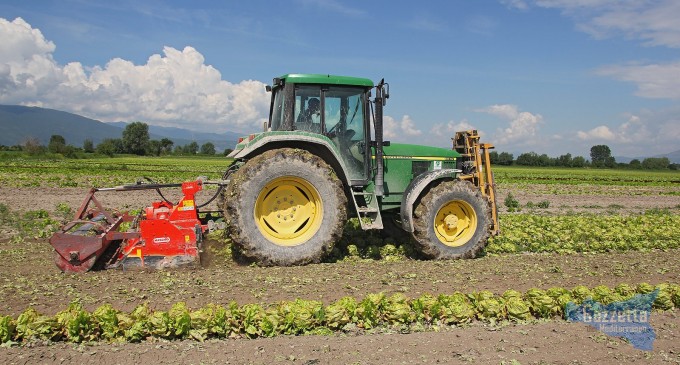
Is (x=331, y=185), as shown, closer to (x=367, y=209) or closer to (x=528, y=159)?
(x=367, y=209)

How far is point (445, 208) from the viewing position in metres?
8.79

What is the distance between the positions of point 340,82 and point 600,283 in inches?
183

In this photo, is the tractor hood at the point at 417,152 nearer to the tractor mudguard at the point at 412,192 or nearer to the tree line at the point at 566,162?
the tractor mudguard at the point at 412,192

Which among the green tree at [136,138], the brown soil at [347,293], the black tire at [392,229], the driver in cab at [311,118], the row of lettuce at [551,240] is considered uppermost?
the green tree at [136,138]

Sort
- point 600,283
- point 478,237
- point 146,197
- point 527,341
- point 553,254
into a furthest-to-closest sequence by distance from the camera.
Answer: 1. point 146,197
2. point 553,254
3. point 478,237
4. point 600,283
5. point 527,341

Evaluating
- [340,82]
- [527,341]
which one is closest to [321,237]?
[340,82]

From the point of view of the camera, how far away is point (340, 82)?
7.96 metres

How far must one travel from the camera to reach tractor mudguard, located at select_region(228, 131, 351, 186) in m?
7.42

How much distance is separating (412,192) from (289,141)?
7.10ft

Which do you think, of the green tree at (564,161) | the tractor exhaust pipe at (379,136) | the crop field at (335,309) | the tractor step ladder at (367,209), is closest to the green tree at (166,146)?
the green tree at (564,161)

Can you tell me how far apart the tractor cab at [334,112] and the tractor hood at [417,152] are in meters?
0.77

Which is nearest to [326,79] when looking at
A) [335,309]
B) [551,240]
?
[335,309]

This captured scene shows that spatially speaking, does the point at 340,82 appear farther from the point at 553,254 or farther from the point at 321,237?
the point at 553,254

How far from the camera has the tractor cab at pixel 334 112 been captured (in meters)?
7.88
